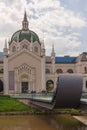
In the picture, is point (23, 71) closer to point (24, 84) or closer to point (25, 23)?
point (24, 84)

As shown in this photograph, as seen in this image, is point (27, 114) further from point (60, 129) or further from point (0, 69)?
point (0, 69)

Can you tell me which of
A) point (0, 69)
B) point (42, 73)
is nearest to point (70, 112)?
point (42, 73)

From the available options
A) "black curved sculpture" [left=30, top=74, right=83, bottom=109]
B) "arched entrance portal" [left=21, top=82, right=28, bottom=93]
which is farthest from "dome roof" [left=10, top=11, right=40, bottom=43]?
"black curved sculpture" [left=30, top=74, right=83, bottom=109]

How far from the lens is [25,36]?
356ft

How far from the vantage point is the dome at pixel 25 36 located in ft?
353

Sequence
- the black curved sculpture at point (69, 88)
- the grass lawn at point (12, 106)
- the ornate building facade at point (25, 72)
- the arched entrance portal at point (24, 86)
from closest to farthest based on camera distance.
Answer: the black curved sculpture at point (69, 88), the grass lawn at point (12, 106), the ornate building facade at point (25, 72), the arched entrance portal at point (24, 86)

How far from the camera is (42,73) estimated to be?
10000cm

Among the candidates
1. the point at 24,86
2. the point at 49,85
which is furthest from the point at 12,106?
the point at 49,85

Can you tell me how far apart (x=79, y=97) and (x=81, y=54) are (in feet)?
251

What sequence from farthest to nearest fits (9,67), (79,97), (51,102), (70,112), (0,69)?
(0,69) → (9,67) → (70,112) → (51,102) → (79,97)

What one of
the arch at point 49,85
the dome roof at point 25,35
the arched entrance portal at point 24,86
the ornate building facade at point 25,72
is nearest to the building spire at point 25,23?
the dome roof at point 25,35

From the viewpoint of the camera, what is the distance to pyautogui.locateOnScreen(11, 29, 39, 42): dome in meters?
108

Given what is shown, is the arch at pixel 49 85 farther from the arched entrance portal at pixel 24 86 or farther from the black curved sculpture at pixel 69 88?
the black curved sculpture at pixel 69 88

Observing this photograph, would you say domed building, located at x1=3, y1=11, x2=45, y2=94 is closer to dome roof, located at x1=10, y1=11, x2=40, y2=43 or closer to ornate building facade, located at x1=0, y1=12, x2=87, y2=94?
ornate building facade, located at x1=0, y1=12, x2=87, y2=94
